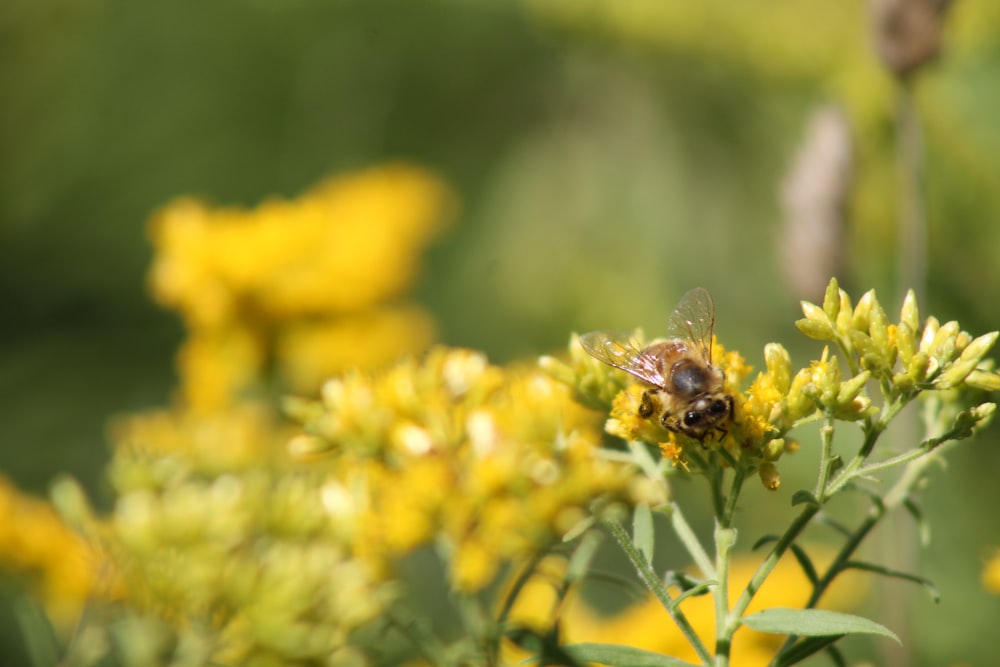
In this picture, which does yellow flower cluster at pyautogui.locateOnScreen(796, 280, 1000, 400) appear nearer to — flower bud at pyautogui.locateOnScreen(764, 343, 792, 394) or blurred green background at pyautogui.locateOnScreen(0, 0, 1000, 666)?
flower bud at pyautogui.locateOnScreen(764, 343, 792, 394)

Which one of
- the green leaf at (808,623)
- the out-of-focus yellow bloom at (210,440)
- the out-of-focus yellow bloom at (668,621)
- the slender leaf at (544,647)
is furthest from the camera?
the out-of-focus yellow bloom at (210,440)

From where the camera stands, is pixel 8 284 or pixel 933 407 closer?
pixel 933 407

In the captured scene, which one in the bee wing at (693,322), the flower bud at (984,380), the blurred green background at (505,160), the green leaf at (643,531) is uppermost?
the blurred green background at (505,160)

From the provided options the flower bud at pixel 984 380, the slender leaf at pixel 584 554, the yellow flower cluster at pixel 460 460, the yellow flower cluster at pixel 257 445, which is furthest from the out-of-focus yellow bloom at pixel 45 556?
the flower bud at pixel 984 380

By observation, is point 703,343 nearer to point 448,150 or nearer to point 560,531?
point 560,531

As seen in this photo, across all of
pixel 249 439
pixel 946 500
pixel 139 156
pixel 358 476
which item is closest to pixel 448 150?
pixel 139 156

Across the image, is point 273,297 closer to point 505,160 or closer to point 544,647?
point 544,647

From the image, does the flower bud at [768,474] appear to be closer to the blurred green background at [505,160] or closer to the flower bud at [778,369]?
the flower bud at [778,369]
